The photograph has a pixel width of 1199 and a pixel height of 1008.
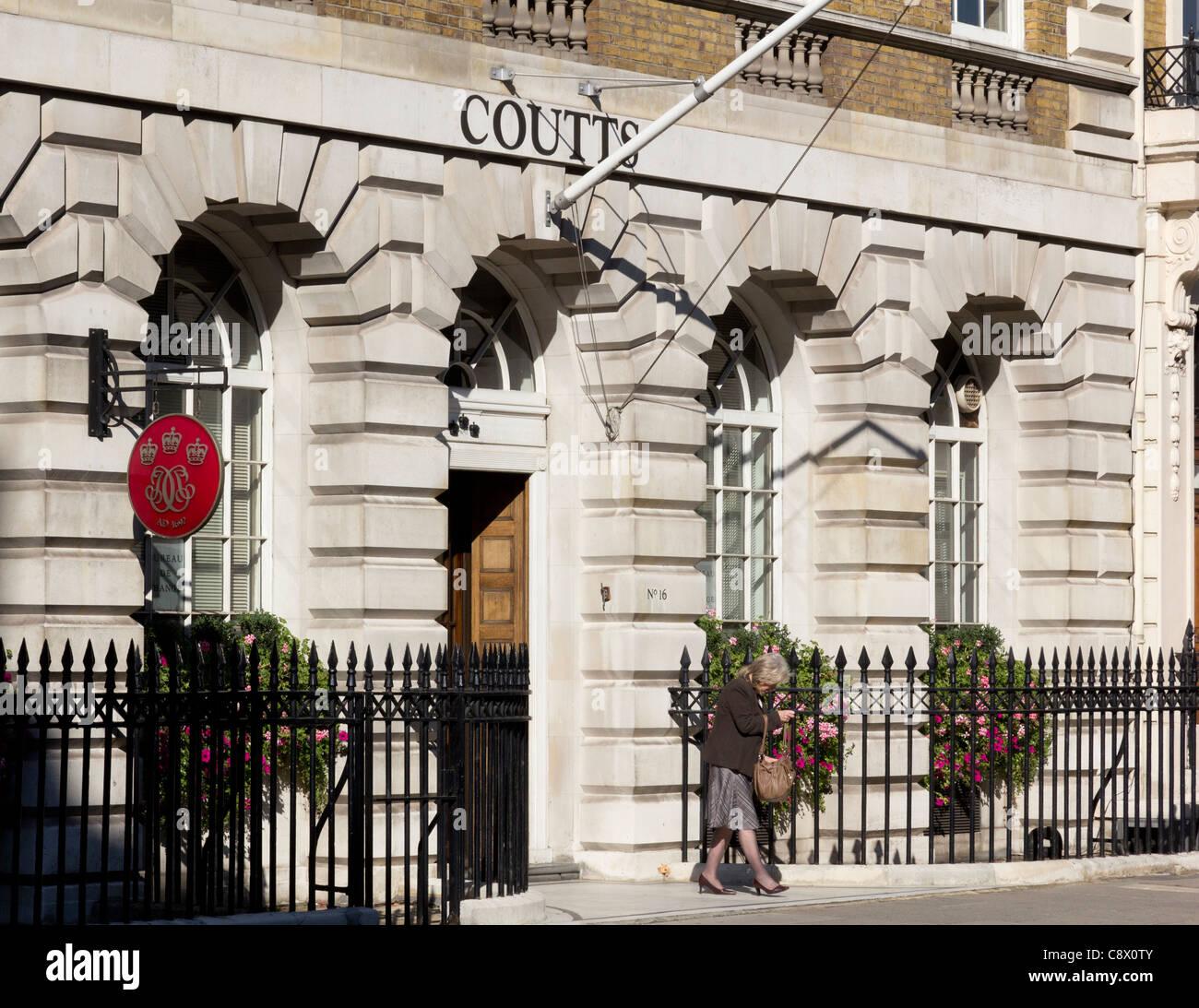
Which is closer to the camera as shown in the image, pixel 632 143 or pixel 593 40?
pixel 632 143

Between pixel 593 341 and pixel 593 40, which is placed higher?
pixel 593 40

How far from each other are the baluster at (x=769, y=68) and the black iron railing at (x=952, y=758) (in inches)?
176

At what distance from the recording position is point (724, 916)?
14117 millimetres

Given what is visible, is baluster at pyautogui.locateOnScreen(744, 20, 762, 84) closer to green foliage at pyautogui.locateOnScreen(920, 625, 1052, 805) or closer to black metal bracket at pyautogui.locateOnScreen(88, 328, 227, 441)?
green foliage at pyautogui.locateOnScreen(920, 625, 1052, 805)

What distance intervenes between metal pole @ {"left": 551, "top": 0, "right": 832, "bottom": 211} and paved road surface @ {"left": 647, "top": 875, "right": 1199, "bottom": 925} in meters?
5.11

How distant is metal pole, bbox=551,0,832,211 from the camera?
49.8 ft

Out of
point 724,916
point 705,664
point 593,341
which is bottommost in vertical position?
point 724,916

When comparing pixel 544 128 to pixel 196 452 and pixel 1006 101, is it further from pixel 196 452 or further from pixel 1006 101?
pixel 1006 101

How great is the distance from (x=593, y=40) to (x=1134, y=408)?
265 inches

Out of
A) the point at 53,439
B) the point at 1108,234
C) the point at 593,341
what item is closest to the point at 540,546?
the point at 593,341

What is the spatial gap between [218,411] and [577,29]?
3.95 m

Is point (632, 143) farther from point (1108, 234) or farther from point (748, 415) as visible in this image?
point (1108, 234)

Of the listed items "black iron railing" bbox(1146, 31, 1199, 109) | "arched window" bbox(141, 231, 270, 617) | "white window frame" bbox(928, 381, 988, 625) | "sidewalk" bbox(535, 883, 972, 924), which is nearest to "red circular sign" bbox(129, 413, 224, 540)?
"arched window" bbox(141, 231, 270, 617)

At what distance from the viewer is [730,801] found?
14.7 m
